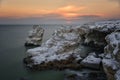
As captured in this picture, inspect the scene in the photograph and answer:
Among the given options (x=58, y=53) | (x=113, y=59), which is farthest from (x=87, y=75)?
(x=58, y=53)

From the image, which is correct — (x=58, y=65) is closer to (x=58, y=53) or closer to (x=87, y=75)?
(x=58, y=53)

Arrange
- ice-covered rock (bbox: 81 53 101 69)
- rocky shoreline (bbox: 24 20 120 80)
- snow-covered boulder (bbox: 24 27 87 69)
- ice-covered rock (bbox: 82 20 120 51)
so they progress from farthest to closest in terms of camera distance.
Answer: ice-covered rock (bbox: 82 20 120 51), snow-covered boulder (bbox: 24 27 87 69), rocky shoreline (bbox: 24 20 120 80), ice-covered rock (bbox: 81 53 101 69)

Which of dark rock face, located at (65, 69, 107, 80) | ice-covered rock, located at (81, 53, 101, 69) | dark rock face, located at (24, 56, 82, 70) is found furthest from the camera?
dark rock face, located at (24, 56, 82, 70)

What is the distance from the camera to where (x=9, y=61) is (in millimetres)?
40844

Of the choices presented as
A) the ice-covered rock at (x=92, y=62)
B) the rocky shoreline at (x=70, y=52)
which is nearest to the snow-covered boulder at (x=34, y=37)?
the rocky shoreline at (x=70, y=52)

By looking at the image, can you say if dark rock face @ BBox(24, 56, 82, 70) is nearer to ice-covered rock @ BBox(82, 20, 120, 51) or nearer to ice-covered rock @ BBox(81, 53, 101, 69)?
ice-covered rock @ BBox(81, 53, 101, 69)

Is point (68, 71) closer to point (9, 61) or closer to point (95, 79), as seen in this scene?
point (95, 79)

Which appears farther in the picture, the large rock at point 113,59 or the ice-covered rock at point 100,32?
the ice-covered rock at point 100,32

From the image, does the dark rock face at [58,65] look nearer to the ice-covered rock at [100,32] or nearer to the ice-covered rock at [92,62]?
the ice-covered rock at [92,62]

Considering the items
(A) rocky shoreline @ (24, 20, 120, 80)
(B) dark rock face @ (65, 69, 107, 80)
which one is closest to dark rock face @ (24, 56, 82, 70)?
(A) rocky shoreline @ (24, 20, 120, 80)

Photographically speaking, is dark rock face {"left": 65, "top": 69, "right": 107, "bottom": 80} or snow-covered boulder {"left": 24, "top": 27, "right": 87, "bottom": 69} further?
snow-covered boulder {"left": 24, "top": 27, "right": 87, "bottom": 69}

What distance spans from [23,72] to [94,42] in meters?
20.5

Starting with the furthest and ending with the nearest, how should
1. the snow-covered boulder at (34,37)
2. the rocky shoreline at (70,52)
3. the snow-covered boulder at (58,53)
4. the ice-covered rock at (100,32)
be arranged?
the snow-covered boulder at (34,37)
the ice-covered rock at (100,32)
the snow-covered boulder at (58,53)
the rocky shoreline at (70,52)

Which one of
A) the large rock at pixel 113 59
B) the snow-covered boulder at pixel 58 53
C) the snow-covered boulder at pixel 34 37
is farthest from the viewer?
the snow-covered boulder at pixel 34 37
